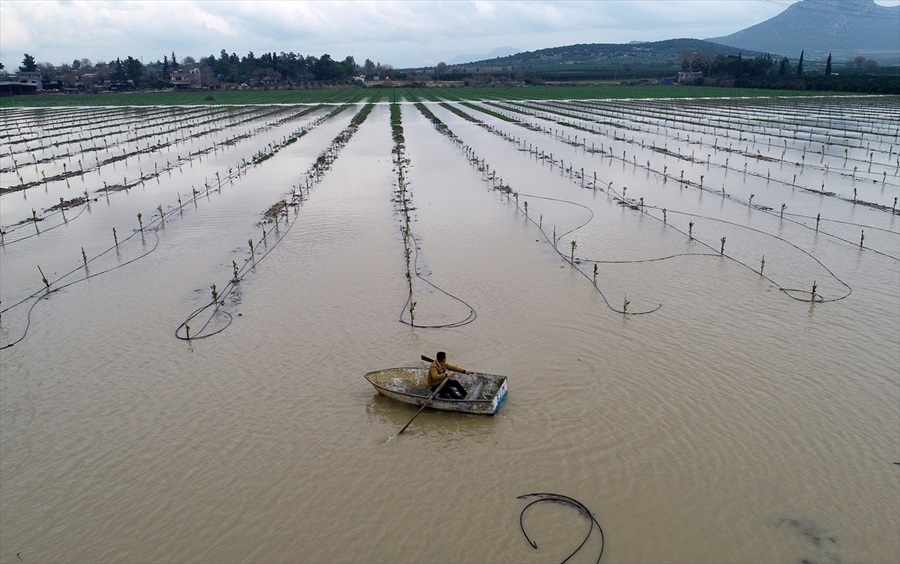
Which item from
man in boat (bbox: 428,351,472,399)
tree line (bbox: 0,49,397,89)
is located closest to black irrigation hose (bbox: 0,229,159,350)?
man in boat (bbox: 428,351,472,399)

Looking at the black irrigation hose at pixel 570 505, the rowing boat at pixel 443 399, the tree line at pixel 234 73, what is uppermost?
the tree line at pixel 234 73

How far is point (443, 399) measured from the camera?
743 centimetres

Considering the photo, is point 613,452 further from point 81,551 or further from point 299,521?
point 81,551

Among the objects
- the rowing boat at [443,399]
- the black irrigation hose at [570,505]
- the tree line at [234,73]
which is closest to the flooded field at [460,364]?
the black irrigation hose at [570,505]

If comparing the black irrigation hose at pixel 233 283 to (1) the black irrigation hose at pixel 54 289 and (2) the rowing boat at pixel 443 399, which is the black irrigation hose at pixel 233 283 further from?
(2) the rowing boat at pixel 443 399

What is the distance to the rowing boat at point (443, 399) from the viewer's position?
7355 mm

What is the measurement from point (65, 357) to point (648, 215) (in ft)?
45.5

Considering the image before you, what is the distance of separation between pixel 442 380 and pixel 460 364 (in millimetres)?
1124

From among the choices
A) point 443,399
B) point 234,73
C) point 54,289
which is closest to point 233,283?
point 54,289

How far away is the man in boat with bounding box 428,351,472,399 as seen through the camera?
754 centimetres

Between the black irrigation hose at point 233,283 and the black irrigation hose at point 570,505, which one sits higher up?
the black irrigation hose at point 233,283

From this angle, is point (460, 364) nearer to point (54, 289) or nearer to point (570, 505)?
point (570, 505)

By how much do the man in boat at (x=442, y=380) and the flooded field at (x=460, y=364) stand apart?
33cm

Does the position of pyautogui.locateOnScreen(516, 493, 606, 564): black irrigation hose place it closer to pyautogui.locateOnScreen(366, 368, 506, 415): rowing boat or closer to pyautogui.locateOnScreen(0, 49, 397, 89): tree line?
pyautogui.locateOnScreen(366, 368, 506, 415): rowing boat
